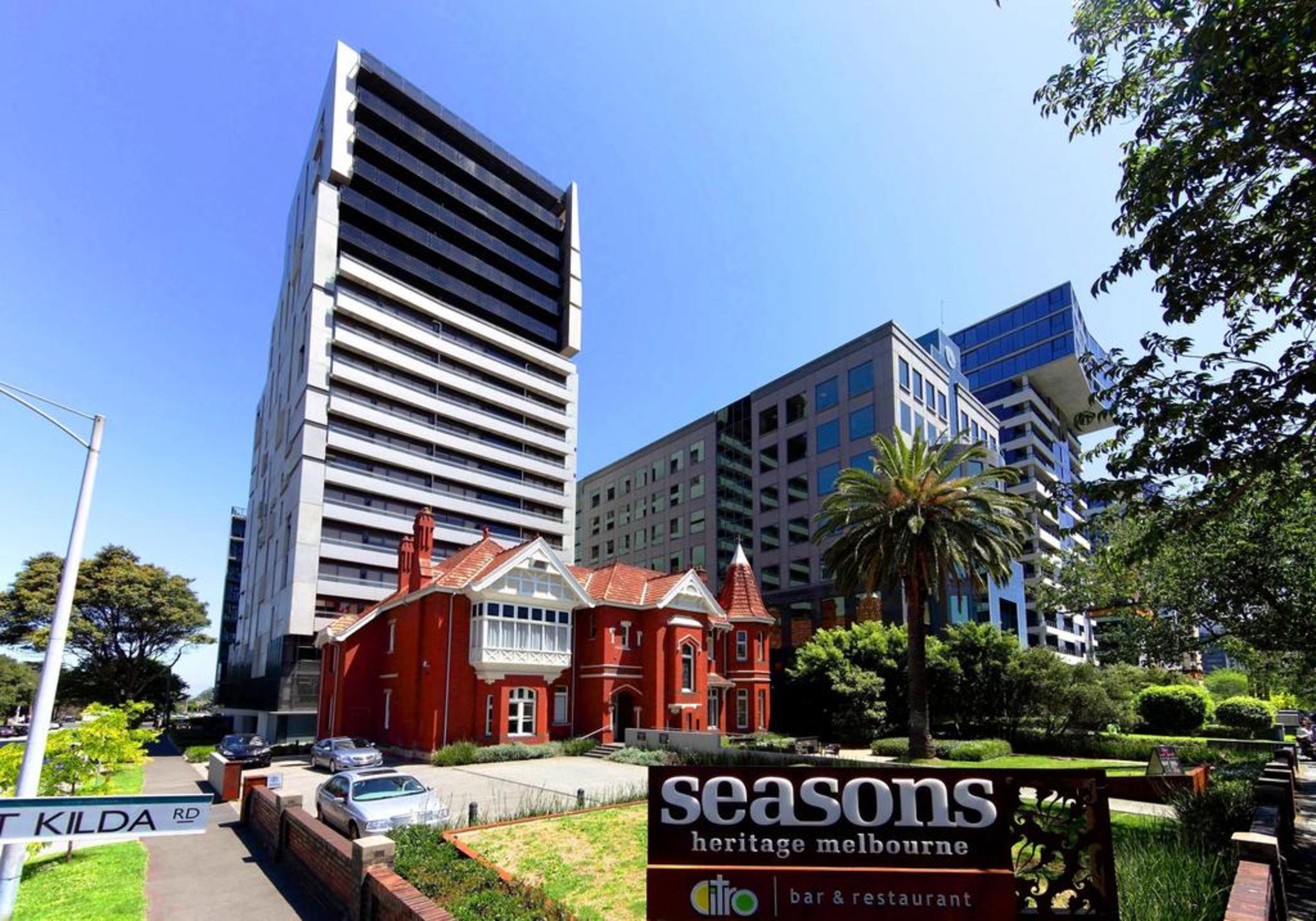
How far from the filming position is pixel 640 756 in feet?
108

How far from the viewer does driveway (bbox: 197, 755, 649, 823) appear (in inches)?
797

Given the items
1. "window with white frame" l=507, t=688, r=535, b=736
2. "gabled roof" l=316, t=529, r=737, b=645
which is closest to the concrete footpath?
"gabled roof" l=316, t=529, r=737, b=645

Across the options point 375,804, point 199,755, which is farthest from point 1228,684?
point 199,755

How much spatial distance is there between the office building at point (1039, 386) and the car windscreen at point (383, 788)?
76071 millimetres

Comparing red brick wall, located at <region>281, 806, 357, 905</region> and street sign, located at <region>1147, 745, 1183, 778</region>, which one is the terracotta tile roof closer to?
red brick wall, located at <region>281, 806, 357, 905</region>

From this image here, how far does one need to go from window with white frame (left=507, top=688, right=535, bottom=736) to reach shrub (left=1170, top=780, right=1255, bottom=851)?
29074 mm

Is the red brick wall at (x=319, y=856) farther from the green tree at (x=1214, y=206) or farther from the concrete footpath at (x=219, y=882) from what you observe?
the green tree at (x=1214, y=206)

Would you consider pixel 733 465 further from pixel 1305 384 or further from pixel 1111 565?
pixel 1305 384

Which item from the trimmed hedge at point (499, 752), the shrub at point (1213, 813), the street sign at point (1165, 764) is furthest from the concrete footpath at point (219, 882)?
the street sign at point (1165, 764)

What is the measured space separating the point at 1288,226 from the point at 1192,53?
8.59ft

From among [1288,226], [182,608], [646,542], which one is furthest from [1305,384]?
[182,608]

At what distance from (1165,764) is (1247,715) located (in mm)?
39780

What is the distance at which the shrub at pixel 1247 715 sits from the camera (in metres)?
47.8

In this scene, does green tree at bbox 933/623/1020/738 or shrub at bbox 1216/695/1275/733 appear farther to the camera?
shrub at bbox 1216/695/1275/733
